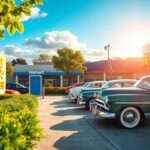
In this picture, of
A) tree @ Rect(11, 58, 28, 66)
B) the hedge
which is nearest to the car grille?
the hedge

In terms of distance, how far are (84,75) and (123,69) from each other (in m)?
6.70

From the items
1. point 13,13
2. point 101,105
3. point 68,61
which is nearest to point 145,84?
point 101,105

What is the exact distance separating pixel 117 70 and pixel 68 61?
34.0 ft

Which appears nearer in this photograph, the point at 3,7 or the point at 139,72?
the point at 3,7

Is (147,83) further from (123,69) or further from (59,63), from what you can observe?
(123,69)

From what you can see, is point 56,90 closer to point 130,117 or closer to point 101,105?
point 101,105

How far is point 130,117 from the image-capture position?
10.6 m

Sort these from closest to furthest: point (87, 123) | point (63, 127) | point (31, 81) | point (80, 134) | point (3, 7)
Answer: point (3, 7) → point (80, 134) → point (63, 127) → point (87, 123) → point (31, 81)

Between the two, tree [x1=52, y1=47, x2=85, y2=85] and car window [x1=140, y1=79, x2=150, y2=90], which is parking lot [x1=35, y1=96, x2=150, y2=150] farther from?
tree [x1=52, y1=47, x2=85, y2=85]

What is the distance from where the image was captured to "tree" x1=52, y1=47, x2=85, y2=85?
144ft

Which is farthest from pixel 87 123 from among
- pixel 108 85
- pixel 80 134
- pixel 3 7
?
pixel 3 7

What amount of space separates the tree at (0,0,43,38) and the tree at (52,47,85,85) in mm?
39091

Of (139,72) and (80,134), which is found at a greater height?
(139,72)

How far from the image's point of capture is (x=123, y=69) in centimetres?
5053
